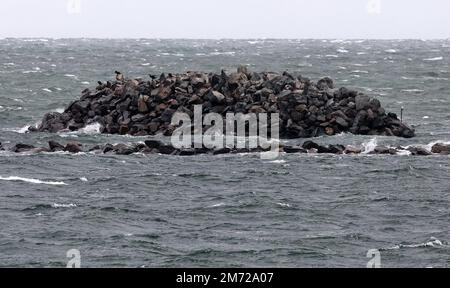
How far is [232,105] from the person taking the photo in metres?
45.9

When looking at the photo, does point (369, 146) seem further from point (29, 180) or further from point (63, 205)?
point (63, 205)

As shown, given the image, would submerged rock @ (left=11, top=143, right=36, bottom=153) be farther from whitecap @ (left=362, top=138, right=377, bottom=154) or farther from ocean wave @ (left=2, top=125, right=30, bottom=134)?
whitecap @ (left=362, top=138, right=377, bottom=154)

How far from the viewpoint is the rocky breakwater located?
145 feet

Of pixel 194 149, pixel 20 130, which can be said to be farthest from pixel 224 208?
pixel 20 130

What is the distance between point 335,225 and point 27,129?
26553mm

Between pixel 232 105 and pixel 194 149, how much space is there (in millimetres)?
6803

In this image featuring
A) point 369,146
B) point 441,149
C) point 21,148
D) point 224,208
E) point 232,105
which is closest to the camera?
point 224,208

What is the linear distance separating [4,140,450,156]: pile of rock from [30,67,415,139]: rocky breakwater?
3942mm
